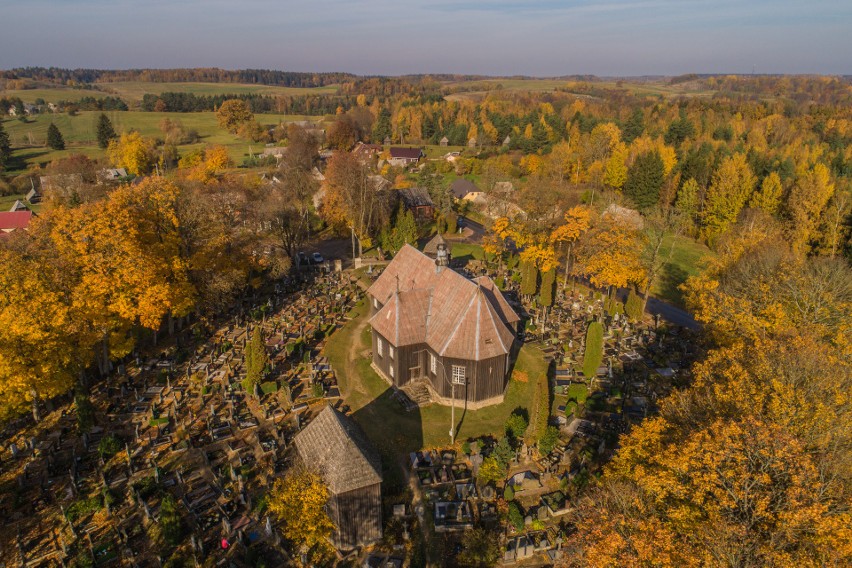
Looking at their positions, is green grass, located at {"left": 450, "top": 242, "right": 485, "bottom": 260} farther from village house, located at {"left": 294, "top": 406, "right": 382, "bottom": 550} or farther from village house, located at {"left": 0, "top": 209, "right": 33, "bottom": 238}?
village house, located at {"left": 0, "top": 209, "right": 33, "bottom": 238}

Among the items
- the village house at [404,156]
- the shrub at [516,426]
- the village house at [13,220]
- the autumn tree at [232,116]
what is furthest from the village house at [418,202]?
the autumn tree at [232,116]

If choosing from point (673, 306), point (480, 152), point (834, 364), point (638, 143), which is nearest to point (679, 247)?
point (673, 306)

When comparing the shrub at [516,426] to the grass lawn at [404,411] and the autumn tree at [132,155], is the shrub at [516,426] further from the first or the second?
the autumn tree at [132,155]

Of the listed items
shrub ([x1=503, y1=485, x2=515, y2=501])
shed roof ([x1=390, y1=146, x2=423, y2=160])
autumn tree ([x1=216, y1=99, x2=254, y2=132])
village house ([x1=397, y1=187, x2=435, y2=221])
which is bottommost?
shrub ([x1=503, y1=485, x2=515, y2=501])

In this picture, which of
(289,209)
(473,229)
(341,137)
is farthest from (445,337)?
(341,137)

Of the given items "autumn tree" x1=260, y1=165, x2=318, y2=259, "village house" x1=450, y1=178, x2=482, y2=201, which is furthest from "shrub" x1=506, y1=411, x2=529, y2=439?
"village house" x1=450, y1=178, x2=482, y2=201

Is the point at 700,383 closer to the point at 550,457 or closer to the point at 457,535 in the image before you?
the point at 550,457
